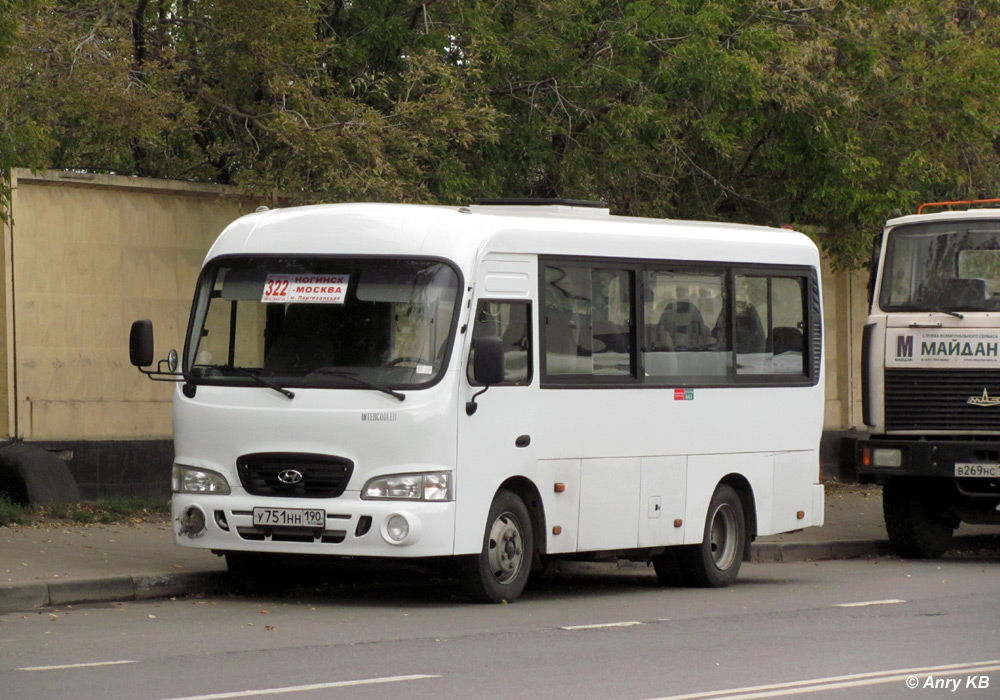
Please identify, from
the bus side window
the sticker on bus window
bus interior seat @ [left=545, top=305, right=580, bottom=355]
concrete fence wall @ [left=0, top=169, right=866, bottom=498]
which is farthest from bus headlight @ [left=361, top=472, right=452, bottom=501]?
concrete fence wall @ [left=0, top=169, right=866, bottom=498]

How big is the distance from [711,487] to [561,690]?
5.68 meters

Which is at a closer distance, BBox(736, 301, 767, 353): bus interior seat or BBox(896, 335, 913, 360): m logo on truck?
BBox(736, 301, 767, 353): bus interior seat

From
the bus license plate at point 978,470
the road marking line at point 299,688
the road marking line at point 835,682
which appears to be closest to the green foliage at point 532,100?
the bus license plate at point 978,470

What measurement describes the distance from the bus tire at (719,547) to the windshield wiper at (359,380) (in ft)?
11.0

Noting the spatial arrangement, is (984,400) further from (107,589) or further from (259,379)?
(107,589)

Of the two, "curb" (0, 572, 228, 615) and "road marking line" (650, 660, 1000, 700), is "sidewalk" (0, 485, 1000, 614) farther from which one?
"road marking line" (650, 660, 1000, 700)

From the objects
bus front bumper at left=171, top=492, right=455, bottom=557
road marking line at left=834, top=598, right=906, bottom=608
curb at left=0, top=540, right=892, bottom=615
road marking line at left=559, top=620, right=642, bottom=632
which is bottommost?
road marking line at left=834, top=598, right=906, bottom=608

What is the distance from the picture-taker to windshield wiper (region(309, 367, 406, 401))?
445 inches

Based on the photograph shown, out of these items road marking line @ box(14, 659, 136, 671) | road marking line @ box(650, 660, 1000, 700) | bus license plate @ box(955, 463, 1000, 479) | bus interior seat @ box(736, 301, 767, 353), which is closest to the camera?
road marking line @ box(650, 660, 1000, 700)

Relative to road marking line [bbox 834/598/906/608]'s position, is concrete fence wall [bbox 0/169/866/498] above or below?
above

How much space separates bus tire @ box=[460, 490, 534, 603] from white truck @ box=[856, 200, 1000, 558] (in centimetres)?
521

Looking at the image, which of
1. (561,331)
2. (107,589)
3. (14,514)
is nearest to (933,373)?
(561,331)

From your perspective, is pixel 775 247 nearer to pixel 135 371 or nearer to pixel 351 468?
pixel 351 468

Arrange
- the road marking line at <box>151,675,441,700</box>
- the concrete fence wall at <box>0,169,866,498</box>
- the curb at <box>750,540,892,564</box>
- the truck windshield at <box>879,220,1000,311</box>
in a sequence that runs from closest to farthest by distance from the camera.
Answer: the road marking line at <box>151,675,441,700</box>
the truck windshield at <box>879,220,1000,311</box>
the curb at <box>750,540,892,564</box>
the concrete fence wall at <box>0,169,866,498</box>
